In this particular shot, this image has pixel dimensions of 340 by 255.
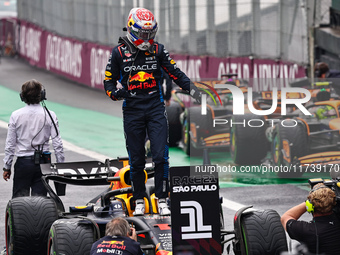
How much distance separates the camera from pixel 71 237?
831 cm

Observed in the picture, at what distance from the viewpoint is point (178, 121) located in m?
17.5

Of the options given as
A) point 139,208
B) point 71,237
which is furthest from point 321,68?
point 71,237

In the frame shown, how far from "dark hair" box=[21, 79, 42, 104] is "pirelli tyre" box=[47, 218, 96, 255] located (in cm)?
211

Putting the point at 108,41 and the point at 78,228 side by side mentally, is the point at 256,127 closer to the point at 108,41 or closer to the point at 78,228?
the point at 78,228

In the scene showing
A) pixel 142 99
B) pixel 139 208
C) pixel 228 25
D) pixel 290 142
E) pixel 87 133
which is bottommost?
pixel 87 133

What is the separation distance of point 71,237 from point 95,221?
1.87 feet

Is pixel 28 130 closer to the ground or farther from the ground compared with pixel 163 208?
farther from the ground

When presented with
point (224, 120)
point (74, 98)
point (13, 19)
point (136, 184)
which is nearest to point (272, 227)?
point (136, 184)

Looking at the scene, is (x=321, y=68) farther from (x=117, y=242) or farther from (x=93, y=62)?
(x=93, y=62)

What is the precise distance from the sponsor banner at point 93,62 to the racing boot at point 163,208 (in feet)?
10.3

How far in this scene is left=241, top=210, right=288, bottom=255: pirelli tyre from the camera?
820 cm

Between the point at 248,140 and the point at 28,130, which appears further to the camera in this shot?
the point at 248,140

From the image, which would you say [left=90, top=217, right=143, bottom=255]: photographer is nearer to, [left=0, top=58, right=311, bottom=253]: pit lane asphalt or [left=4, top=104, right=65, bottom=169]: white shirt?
[left=4, top=104, right=65, bottom=169]: white shirt

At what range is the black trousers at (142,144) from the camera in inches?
356
